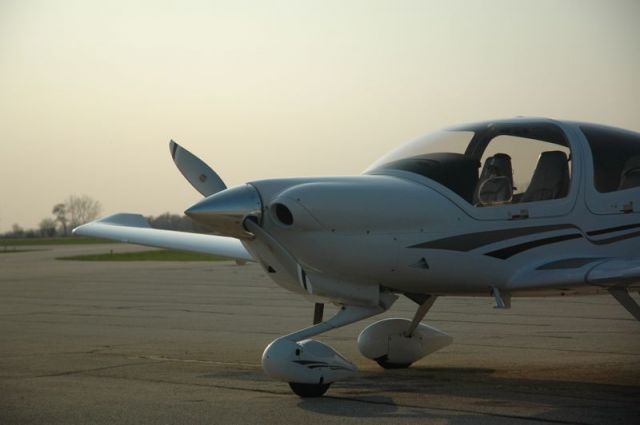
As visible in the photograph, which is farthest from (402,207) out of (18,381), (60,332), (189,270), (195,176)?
(189,270)

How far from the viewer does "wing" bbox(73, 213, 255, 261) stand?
449 inches

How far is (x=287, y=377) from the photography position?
25.4ft

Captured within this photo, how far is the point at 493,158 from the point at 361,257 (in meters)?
1.62

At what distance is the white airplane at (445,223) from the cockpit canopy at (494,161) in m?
0.01

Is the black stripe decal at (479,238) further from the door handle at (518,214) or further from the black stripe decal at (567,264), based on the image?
the black stripe decal at (567,264)

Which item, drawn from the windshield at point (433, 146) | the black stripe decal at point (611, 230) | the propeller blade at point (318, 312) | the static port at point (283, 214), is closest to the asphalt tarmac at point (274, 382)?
the propeller blade at point (318, 312)

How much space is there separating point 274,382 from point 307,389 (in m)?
0.94

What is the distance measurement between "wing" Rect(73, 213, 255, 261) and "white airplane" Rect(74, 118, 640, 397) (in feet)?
7.64

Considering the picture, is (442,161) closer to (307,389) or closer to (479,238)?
(479,238)

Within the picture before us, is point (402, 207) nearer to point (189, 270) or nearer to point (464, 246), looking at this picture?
point (464, 246)

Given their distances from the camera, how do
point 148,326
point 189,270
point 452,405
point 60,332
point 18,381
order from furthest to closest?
point 189,270, point 148,326, point 60,332, point 18,381, point 452,405

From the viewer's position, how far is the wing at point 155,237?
1141cm

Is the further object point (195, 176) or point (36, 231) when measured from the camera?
point (36, 231)

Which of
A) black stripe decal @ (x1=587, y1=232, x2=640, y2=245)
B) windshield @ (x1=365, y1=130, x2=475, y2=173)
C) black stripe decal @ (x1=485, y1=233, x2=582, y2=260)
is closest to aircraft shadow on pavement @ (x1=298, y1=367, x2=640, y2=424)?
black stripe decal @ (x1=485, y1=233, x2=582, y2=260)
